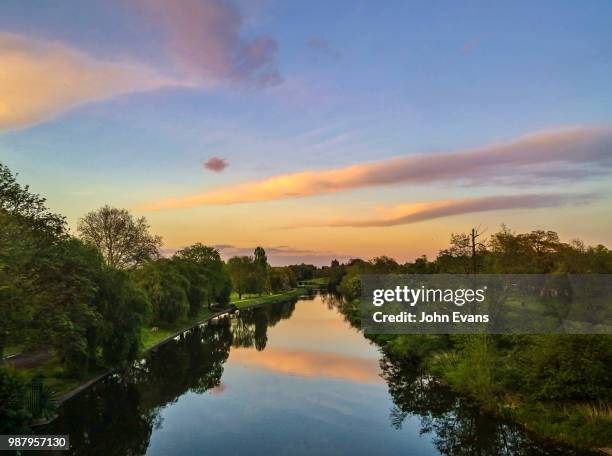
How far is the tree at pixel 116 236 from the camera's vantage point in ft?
229

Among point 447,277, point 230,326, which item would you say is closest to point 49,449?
point 447,277

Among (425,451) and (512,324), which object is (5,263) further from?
(512,324)

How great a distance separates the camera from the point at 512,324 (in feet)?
110

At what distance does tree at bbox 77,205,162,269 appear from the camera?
69750mm

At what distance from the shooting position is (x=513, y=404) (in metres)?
29.7

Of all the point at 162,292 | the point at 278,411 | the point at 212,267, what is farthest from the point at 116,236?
the point at 278,411

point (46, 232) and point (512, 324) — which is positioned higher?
point (46, 232)

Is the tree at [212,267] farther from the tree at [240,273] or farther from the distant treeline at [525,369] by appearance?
the distant treeline at [525,369]

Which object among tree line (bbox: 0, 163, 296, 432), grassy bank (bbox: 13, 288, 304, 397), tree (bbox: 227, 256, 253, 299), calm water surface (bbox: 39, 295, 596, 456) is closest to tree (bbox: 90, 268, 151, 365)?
tree line (bbox: 0, 163, 296, 432)

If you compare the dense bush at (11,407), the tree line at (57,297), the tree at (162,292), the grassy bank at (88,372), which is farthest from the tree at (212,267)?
the dense bush at (11,407)

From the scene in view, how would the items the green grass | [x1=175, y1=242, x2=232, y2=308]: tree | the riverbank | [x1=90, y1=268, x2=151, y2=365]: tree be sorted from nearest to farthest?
the riverbank → [x1=90, y1=268, x2=151, y2=365]: tree → the green grass → [x1=175, y1=242, x2=232, y2=308]: tree

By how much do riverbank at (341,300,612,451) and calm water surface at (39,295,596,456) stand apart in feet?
3.21

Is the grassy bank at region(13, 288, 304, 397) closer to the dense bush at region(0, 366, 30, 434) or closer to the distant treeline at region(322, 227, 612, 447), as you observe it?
the dense bush at region(0, 366, 30, 434)

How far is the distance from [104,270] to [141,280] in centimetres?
2634
